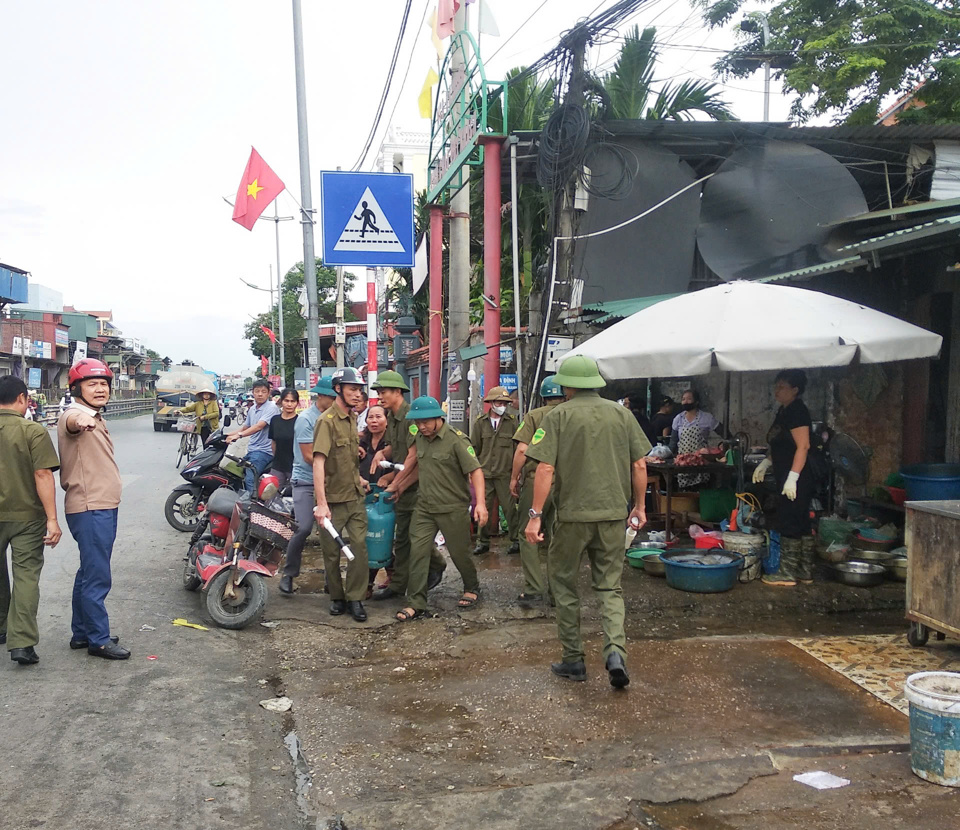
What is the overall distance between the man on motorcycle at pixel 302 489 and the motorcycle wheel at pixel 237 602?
689 millimetres

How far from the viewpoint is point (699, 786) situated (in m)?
3.61

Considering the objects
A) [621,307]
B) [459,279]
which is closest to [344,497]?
[621,307]

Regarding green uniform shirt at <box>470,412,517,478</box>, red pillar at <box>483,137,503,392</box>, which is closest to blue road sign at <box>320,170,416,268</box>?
red pillar at <box>483,137,503,392</box>

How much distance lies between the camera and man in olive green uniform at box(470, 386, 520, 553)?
8.69 metres

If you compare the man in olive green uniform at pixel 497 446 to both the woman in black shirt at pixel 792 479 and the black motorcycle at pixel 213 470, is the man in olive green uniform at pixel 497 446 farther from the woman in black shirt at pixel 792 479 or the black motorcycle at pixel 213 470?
the woman in black shirt at pixel 792 479

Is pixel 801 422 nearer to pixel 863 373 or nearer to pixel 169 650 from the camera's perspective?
pixel 863 373

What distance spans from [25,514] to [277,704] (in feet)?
6.73

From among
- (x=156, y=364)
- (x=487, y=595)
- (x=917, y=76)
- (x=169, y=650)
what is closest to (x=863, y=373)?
(x=487, y=595)

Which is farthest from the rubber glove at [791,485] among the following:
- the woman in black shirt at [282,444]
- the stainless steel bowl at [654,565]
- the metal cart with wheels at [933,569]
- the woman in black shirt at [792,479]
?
the woman in black shirt at [282,444]

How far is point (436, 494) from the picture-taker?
6508 mm

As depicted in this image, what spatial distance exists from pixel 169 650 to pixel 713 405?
8531 mm

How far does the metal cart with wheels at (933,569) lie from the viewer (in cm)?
496

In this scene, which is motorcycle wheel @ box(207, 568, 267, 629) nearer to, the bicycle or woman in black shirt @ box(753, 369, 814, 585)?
woman in black shirt @ box(753, 369, 814, 585)

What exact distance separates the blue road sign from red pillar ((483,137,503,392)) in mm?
1197
